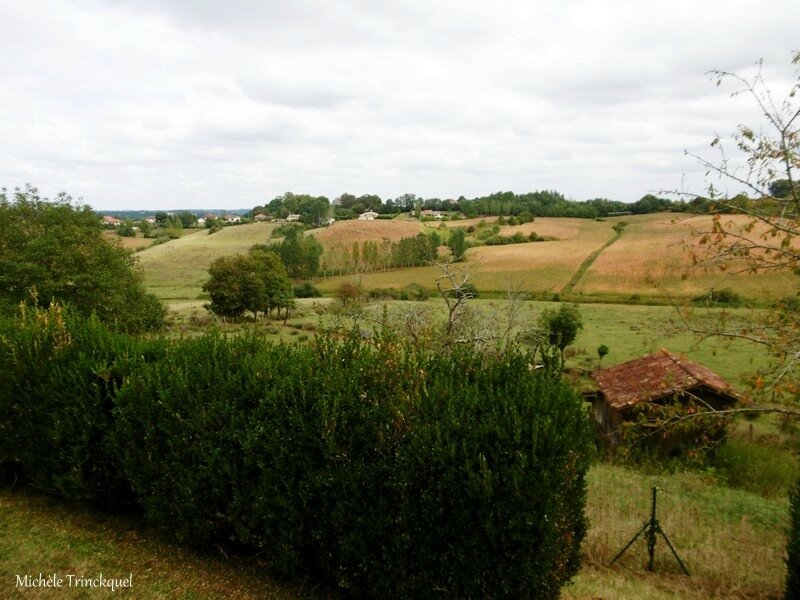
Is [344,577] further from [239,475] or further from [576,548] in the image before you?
[576,548]

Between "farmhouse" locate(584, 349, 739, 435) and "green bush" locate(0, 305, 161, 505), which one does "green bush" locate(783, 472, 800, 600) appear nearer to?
"green bush" locate(0, 305, 161, 505)

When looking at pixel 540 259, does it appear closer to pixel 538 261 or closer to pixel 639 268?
pixel 538 261

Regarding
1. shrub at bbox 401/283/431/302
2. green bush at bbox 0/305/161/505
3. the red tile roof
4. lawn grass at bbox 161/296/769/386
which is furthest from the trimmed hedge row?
shrub at bbox 401/283/431/302

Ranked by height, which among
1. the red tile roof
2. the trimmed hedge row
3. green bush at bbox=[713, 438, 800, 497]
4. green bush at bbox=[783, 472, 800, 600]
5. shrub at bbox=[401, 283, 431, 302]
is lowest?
green bush at bbox=[713, 438, 800, 497]

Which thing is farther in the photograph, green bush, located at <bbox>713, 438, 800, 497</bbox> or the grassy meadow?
green bush, located at <bbox>713, 438, 800, 497</bbox>

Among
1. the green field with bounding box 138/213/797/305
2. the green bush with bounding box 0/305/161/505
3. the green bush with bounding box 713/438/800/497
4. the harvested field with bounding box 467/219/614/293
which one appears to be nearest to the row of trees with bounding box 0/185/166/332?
the green bush with bounding box 0/305/161/505

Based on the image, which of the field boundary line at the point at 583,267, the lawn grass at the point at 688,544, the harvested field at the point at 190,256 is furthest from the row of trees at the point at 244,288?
the lawn grass at the point at 688,544

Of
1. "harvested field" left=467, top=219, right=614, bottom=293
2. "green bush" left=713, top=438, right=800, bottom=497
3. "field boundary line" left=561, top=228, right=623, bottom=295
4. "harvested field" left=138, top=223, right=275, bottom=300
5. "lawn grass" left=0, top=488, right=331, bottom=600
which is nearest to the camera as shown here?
"lawn grass" left=0, top=488, right=331, bottom=600

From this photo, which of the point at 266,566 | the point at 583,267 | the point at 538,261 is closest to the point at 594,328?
the point at 583,267

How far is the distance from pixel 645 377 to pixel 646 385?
1.48 metres

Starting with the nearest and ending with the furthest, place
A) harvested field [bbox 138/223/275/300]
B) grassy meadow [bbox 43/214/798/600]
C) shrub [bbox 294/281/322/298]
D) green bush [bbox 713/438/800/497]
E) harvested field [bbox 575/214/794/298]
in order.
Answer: grassy meadow [bbox 43/214/798/600]
green bush [bbox 713/438/800/497]
harvested field [bbox 575/214/794/298]
shrub [bbox 294/281/322/298]
harvested field [bbox 138/223/275/300]

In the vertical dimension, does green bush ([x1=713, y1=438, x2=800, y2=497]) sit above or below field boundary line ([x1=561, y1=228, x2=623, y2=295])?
below

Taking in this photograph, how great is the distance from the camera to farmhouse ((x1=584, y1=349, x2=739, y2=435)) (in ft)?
60.8

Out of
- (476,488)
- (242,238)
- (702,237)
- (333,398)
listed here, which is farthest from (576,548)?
(242,238)
